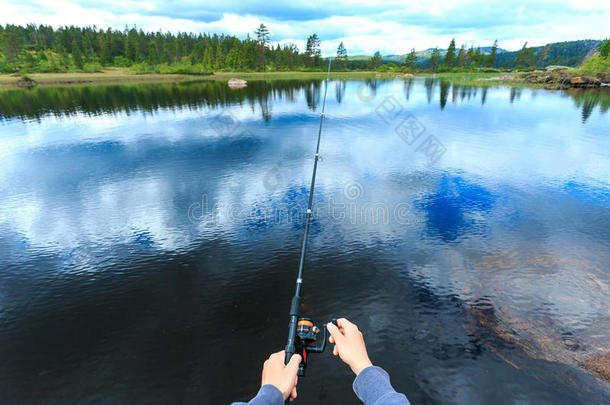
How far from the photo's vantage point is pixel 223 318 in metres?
12.4

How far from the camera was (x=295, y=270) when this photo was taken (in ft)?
49.1

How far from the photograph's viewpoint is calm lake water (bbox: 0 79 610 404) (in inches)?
395

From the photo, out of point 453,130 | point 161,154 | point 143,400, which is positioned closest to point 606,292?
point 143,400

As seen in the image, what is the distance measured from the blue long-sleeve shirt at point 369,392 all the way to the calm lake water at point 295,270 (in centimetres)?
840

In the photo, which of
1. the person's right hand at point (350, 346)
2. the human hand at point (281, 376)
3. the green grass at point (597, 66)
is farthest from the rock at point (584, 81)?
the human hand at point (281, 376)

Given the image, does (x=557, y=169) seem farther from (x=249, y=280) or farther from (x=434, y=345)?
(x=249, y=280)

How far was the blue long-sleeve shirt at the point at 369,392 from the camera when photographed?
7.30 feet

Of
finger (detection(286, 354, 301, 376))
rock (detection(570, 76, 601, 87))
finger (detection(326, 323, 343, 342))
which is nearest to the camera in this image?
finger (detection(286, 354, 301, 376))

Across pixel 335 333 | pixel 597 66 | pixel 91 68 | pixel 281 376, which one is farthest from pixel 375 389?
pixel 91 68

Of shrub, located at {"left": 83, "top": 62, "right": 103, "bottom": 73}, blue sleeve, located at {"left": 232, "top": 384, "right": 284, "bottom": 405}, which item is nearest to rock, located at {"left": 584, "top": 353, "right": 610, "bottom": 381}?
blue sleeve, located at {"left": 232, "top": 384, "right": 284, "bottom": 405}

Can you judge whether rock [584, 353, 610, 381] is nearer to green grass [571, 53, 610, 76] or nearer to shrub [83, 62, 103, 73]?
green grass [571, 53, 610, 76]

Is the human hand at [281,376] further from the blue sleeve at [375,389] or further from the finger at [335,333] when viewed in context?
the blue sleeve at [375,389]

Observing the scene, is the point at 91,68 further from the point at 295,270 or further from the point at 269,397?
the point at 269,397

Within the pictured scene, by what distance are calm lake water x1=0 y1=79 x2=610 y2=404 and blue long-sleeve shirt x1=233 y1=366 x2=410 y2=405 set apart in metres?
8.40
